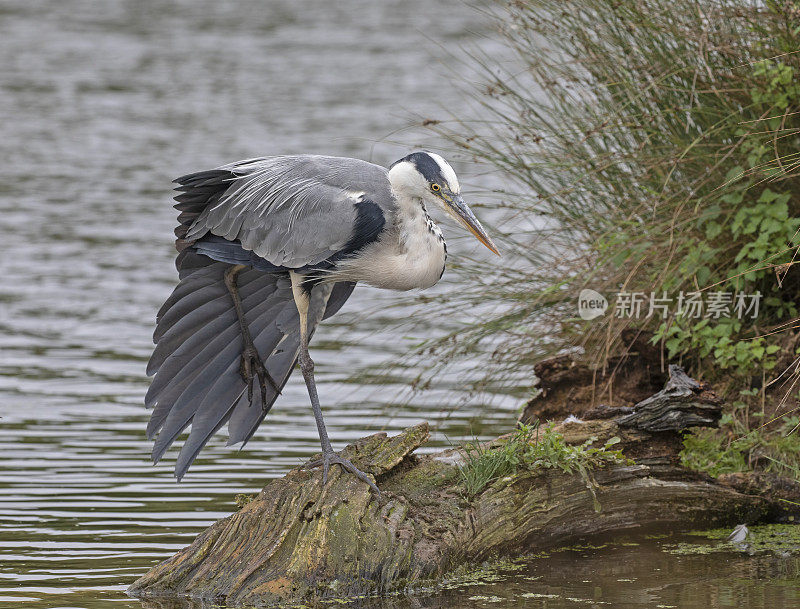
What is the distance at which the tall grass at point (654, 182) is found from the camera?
20.4ft

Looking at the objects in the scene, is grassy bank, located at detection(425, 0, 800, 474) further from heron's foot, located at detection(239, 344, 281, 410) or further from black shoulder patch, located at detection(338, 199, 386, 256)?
black shoulder patch, located at detection(338, 199, 386, 256)

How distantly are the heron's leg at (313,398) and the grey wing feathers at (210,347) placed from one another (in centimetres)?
15

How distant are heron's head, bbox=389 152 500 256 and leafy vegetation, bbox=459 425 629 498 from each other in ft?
2.87

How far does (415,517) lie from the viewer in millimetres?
5367

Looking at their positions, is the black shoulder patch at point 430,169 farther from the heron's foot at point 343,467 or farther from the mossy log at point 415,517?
the heron's foot at point 343,467

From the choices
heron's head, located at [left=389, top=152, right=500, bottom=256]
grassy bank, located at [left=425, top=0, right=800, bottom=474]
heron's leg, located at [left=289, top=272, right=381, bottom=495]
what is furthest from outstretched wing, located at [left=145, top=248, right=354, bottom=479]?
grassy bank, located at [left=425, top=0, right=800, bottom=474]

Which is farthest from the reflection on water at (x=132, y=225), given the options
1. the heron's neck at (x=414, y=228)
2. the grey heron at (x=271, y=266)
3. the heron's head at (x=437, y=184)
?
the heron's head at (x=437, y=184)

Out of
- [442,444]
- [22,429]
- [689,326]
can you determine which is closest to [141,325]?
[22,429]

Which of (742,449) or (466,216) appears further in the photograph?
(742,449)

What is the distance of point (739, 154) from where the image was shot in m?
6.39

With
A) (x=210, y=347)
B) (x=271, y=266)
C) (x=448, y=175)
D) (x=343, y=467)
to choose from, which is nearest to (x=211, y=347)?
(x=210, y=347)

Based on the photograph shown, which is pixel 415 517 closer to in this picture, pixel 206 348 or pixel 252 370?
pixel 252 370

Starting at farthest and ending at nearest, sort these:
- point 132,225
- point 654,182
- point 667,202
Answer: point 132,225, point 654,182, point 667,202

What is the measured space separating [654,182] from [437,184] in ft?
5.81
